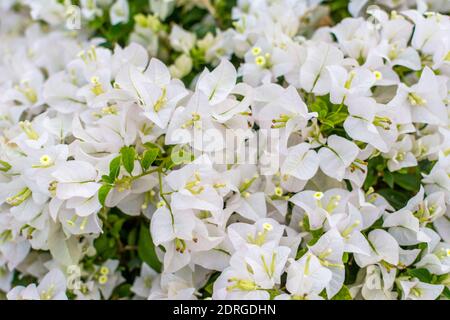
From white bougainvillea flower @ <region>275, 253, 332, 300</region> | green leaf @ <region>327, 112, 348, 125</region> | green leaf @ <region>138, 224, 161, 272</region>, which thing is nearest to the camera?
white bougainvillea flower @ <region>275, 253, 332, 300</region>

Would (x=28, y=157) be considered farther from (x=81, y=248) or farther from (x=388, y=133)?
(x=388, y=133)

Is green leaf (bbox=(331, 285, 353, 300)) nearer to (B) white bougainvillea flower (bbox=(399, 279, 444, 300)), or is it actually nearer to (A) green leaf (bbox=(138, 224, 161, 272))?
(B) white bougainvillea flower (bbox=(399, 279, 444, 300))

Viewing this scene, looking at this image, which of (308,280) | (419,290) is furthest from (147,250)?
(419,290)

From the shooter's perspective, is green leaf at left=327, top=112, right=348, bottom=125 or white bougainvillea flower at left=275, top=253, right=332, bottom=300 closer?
white bougainvillea flower at left=275, top=253, right=332, bottom=300

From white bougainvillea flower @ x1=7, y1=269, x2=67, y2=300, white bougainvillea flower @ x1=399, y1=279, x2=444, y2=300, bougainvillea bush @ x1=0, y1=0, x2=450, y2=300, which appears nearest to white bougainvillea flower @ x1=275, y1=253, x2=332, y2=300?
bougainvillea bush @ x1=0, y1=0, x2=450, y2=300

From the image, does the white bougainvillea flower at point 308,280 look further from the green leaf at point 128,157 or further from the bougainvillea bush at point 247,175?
the green leaf at point 128,157

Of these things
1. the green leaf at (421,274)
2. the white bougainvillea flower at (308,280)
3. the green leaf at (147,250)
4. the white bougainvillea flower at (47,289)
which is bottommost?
the white bougainvillea flower at (47,289)

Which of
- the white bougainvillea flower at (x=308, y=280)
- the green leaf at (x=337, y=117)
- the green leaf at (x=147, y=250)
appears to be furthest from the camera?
the green leaf at (x=147, y=250)

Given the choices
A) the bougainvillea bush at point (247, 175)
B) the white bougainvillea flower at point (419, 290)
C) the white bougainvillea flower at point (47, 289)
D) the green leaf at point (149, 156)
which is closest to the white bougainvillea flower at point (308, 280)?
the bougainvillea bush at point (247, 175)

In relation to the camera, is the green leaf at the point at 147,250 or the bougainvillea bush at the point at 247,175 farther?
the green leaf at the point at 147,250
